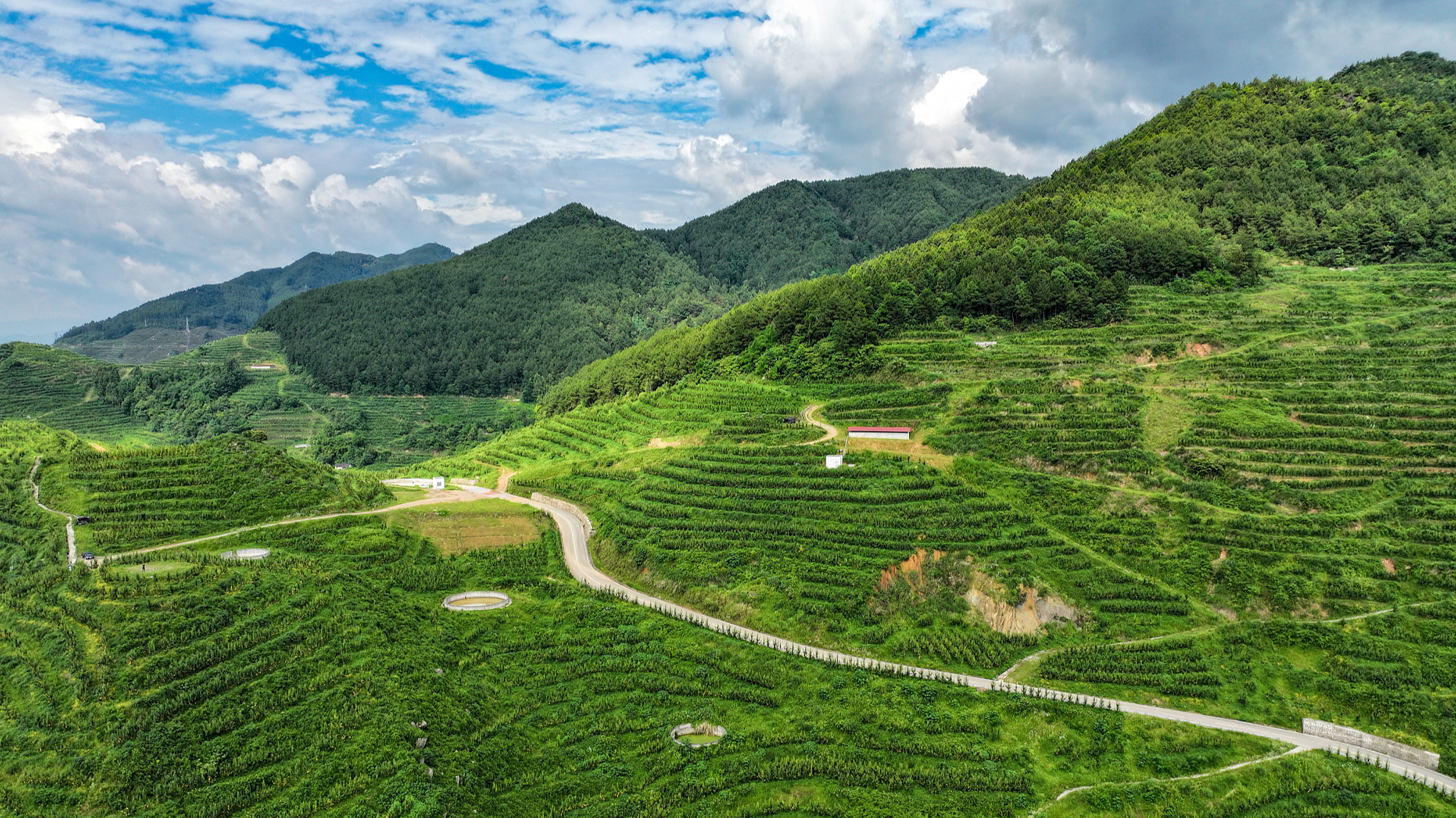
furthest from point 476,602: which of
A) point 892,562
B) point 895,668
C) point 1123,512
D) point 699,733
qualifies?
point 1123,512

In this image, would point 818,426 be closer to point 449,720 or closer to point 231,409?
point 449,720

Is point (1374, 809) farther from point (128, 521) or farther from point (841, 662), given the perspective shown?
point (128, 521)

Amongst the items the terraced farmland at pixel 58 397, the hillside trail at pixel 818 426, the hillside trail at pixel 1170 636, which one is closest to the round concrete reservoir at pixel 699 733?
the hillside trail at pixel 1170 636

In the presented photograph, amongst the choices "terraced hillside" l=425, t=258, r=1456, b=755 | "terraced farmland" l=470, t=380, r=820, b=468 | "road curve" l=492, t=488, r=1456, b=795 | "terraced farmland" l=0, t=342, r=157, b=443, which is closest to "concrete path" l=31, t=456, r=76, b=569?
"road curve" l=492, t=488, r=1456, b=795

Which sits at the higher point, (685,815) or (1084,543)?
(1084,543)

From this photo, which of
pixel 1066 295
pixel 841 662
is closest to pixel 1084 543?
pixel 841 662

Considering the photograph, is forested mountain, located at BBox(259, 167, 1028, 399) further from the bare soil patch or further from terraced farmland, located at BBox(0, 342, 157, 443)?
the bare soil patch

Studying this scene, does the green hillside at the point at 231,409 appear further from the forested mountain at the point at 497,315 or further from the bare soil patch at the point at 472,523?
the bare soil patch at the point at 472,523
